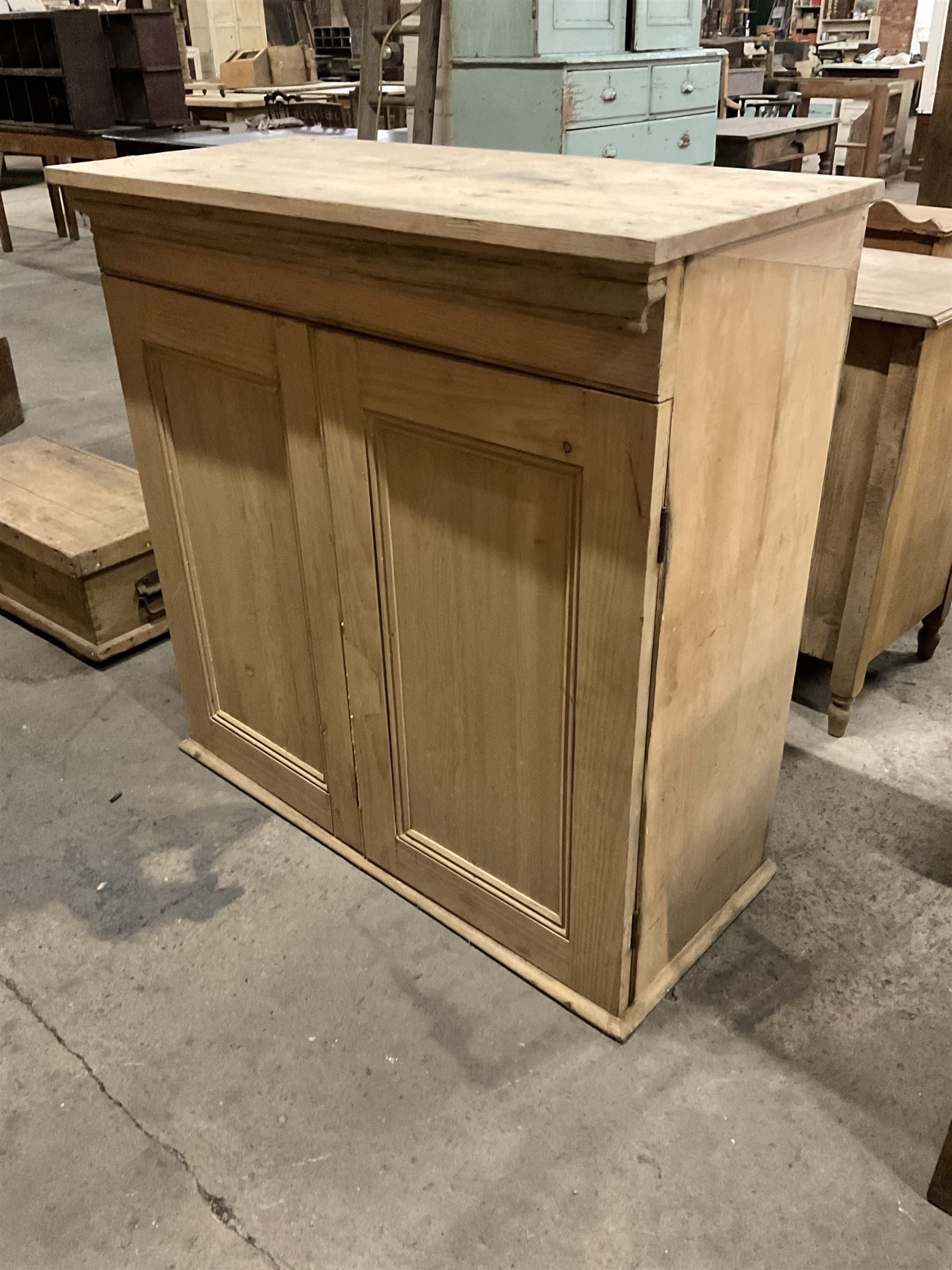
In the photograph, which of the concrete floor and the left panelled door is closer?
the concrete floor

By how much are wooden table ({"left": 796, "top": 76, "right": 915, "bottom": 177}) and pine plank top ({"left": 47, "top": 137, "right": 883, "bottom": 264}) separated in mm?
6880

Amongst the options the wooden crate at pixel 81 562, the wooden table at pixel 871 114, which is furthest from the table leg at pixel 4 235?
the wooden table at pixel 871 114

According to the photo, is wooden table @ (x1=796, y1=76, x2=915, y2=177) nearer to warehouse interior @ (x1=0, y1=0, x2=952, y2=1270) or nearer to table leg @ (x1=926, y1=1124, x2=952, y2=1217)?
warehouse interior @ (x1=0, y1=0, x2=952, y2=1270)

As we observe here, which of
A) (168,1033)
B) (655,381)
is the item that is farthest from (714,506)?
(168,1033)

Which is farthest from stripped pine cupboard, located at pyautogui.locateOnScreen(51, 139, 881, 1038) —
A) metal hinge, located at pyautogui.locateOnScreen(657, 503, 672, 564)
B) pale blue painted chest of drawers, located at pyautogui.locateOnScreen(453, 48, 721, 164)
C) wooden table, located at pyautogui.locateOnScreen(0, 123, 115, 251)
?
wooden table, located at pyautogui.locateOnScreen(0, 123, 115, 251)

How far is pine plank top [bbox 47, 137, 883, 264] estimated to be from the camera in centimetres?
98

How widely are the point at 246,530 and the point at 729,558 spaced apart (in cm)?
85

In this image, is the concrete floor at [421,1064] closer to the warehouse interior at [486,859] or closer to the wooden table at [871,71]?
the warehouse interior at [486,859]

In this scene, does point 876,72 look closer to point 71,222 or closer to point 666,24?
point 666,24

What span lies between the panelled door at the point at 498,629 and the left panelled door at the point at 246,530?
2.7 inches

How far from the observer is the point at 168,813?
1.99m

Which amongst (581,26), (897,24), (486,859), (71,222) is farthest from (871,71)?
(486,859)

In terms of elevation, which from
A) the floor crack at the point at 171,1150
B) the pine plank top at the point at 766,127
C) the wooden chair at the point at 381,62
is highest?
the wooden chair at the point at 381,62

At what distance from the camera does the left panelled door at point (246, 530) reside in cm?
150
